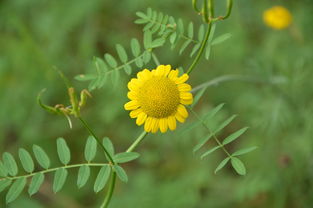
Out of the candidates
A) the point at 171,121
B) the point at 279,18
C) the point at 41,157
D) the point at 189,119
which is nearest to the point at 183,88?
the point at 171,121

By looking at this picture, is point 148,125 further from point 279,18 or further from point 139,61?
point 279,18

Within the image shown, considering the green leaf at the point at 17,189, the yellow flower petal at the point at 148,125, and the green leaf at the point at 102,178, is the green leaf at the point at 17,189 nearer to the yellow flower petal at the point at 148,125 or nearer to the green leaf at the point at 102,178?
the green leaf at the point at 102,178

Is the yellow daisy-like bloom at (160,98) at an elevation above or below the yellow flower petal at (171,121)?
above

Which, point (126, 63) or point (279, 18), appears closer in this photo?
point (126, 63)

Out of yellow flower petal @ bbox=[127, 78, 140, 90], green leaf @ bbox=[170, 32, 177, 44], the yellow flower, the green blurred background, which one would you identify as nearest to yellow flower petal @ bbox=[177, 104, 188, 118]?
yellow flower petal @ bbox=[127, 78, 140, 90]

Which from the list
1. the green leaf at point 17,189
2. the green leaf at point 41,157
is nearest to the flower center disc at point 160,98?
the green leaf at point 41,157

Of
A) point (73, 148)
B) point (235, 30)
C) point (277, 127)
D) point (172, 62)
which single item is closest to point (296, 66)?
point (277, 127)

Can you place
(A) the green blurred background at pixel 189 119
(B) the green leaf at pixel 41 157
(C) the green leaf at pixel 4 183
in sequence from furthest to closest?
(A) the green blurred background at pixel 189 119
(B) the green leaf at pixel 41 157
(C) the green leaf at pixel 4 183
